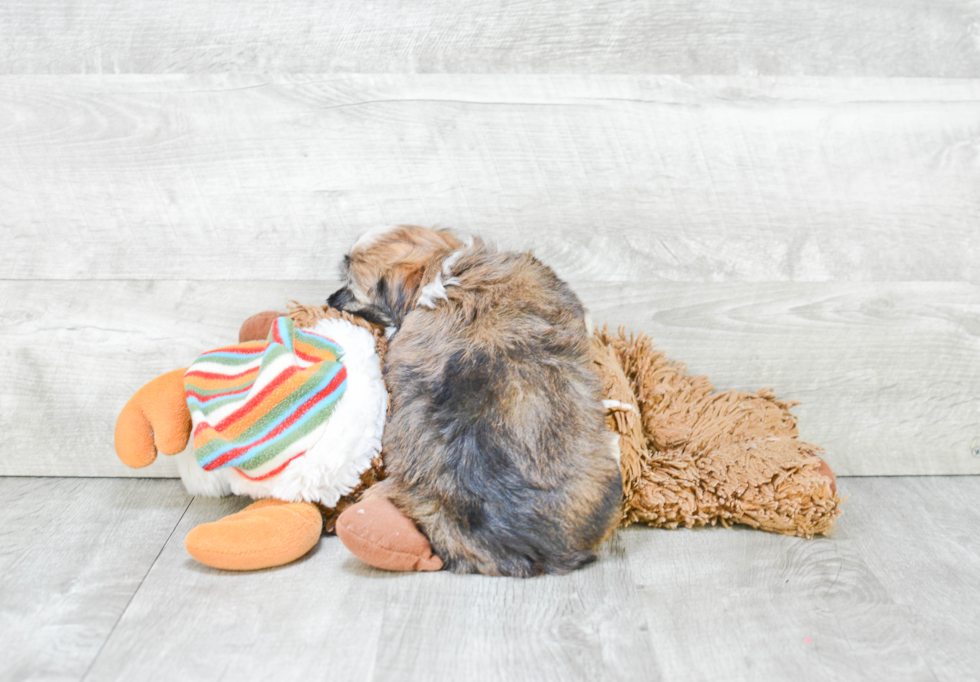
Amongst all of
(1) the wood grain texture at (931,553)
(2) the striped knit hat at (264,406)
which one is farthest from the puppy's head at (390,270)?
→ (1) the wood grain texture at (931,553)

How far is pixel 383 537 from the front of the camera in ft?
3.19

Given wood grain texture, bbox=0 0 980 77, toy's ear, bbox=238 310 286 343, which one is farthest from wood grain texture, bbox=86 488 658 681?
wood grain texture, bbox=0 0 980 77

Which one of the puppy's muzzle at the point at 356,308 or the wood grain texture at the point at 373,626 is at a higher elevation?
the puppy's muzzle at the point at 356,308

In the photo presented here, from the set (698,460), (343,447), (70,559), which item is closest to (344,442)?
(343,447)

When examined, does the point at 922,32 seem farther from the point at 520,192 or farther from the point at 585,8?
the point at 520,192

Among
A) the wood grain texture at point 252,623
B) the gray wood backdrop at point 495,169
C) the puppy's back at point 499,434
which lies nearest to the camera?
the wood grain texture at point 252,623

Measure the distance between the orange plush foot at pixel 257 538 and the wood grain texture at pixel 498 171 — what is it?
43 centimetres

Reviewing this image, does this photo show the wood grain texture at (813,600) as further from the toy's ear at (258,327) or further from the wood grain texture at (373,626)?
the toy's ear at (258,327)

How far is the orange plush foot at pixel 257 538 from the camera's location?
0.99 meters

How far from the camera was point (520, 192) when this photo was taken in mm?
1233

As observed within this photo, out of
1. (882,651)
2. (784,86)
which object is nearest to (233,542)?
(882,651)

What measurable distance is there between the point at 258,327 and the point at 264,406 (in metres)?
0.20

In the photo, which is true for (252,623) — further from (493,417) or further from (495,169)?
(495,169)

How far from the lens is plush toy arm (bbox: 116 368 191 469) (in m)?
1.08
